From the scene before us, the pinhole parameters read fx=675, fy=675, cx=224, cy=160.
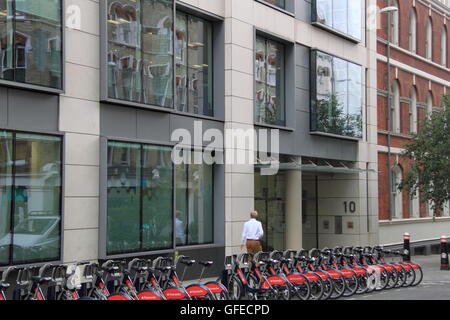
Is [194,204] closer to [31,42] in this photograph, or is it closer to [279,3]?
[31,42]

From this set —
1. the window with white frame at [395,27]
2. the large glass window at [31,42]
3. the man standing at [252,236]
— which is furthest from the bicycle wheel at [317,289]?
the window with white frame at [395,27]

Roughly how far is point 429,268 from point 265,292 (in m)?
11.7

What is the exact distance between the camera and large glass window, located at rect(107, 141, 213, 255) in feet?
50.4

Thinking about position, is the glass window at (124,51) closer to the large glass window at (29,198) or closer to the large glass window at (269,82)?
the large glass window at (29,198)

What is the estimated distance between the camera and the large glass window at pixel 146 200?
15.4 meters

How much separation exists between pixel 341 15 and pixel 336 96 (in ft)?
10.2

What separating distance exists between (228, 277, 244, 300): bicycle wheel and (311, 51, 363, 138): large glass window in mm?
10919

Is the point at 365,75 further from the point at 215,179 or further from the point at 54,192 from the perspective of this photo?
the point at 54,192

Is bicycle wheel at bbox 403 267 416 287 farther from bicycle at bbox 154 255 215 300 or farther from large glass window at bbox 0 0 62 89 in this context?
large glass window at bbox 0 0 62 89

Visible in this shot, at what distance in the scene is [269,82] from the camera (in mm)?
21609

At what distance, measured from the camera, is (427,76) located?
110ft

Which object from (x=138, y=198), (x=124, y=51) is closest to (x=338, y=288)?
(x=138, y=198)

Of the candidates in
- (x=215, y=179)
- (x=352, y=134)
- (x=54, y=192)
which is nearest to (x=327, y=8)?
(x=352, y=134)

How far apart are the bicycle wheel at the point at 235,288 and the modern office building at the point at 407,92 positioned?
1568cm
